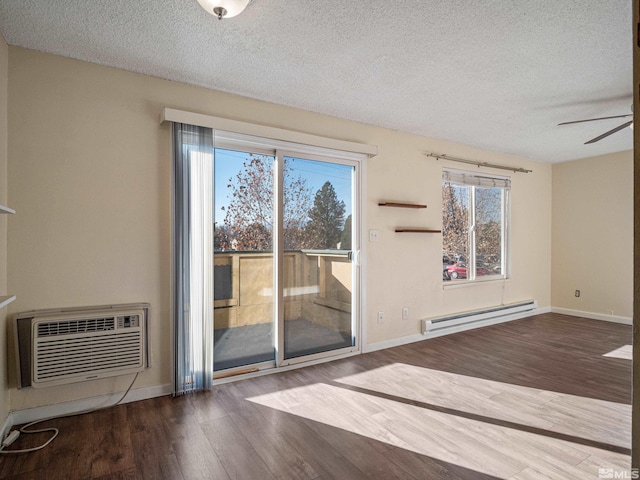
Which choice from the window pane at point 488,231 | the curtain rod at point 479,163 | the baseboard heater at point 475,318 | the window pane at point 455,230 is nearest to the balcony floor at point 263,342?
the baseboard heater at point 475,318

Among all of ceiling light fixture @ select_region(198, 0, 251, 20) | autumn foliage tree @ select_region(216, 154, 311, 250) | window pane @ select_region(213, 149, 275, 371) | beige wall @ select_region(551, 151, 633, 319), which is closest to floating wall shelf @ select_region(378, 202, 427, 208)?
autumn foliage tree @ select_region(216, 154, 311, 250)

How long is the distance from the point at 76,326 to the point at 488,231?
512cm

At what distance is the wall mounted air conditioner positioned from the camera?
2.24 meters

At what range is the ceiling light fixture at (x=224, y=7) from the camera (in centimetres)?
178

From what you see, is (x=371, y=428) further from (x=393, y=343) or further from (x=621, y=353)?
(x=621, y=353)

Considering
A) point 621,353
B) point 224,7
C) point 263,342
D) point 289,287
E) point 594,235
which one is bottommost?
point 621,353

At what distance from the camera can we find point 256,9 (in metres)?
1.91

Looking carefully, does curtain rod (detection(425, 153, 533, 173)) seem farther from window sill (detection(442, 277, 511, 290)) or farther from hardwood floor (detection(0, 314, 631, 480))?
hardwood floor (detection(0, 314, 631, 480))

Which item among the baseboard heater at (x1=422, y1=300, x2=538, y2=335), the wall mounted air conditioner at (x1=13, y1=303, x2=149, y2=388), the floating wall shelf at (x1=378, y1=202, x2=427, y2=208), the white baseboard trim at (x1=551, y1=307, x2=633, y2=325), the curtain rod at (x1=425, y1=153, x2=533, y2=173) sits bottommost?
the white baseboard trim at (x1=551, y1=307, x2=633, y2=325)

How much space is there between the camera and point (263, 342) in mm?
3244

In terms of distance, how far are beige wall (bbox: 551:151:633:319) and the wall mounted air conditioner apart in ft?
20.3

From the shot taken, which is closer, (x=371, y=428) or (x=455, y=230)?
(x=371, y=428)

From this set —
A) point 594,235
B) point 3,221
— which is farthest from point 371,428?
point 594,235

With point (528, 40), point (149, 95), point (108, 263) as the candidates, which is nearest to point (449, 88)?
point (528, 40)
